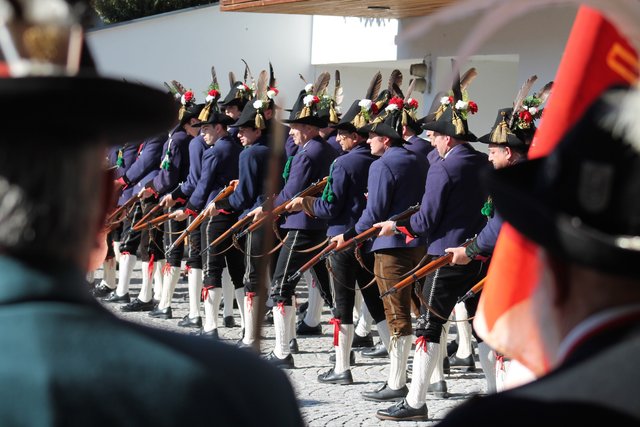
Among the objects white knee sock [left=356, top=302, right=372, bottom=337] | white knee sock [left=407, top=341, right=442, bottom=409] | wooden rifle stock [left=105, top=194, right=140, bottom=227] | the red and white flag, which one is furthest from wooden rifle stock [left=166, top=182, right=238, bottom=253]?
the red and white flag

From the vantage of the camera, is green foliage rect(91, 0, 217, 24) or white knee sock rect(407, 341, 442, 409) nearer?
white knee sock rect(407, 341, 442, 409)

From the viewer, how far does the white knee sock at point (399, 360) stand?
8.05 metres

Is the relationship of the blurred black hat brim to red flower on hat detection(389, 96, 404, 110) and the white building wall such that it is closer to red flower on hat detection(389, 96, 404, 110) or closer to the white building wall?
red flower on hat detection(389, 96, 404, 110)

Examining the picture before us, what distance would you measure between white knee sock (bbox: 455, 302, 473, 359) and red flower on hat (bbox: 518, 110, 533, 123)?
1994 millimetres

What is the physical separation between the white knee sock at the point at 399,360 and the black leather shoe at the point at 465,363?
125cm

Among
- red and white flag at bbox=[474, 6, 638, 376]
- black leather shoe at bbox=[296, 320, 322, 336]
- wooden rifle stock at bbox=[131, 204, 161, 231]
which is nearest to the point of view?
red and white flag at bbox=[474, 6, 638, 376]

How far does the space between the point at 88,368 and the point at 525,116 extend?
6.32m

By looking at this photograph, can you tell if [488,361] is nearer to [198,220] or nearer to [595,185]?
[198,220]

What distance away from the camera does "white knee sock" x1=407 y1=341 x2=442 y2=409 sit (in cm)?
756

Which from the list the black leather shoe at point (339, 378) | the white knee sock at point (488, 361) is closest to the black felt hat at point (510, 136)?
the white knee sock at point (488, 361)

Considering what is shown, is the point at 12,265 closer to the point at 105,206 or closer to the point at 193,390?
the point at 105,206

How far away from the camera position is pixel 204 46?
20484 millimetres

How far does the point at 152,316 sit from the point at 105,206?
10.2 m

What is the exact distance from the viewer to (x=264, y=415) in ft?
5.82
